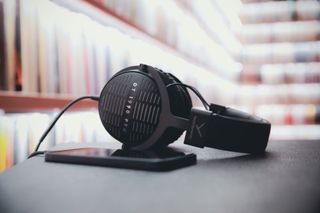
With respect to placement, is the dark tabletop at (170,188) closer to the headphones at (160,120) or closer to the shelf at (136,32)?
the headphones at (160,120)

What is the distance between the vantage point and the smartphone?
513mm

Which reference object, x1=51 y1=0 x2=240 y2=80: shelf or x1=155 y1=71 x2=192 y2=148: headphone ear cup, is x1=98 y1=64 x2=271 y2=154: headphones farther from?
x1=51 y1=0 x2=240 y2=80: shelf

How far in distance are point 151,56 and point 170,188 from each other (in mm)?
1800

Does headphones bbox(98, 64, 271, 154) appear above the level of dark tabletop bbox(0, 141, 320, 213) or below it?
above

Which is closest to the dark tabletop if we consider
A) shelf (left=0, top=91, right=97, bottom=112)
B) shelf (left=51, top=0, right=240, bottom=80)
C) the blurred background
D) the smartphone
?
the smartphone

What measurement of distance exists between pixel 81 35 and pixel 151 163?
1.11m

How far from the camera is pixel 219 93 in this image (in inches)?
165

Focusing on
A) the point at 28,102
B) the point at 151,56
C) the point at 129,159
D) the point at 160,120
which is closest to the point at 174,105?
the point at 160,120

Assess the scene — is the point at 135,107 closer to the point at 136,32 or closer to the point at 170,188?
the point at 170,188

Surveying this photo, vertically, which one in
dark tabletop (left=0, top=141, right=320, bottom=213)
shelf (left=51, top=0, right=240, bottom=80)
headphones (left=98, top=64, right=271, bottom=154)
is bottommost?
dark tabletop (left=0, top=141, right=320, bottom=213)

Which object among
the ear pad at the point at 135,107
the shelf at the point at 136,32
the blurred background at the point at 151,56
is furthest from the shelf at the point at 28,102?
the ear pad at the point at 135,107

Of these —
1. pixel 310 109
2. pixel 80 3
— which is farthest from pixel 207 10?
pixel 80 3

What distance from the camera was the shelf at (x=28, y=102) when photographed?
3.34ft

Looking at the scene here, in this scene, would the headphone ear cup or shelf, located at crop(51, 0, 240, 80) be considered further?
shelf, located at crop(51, 0, 240, 80)
